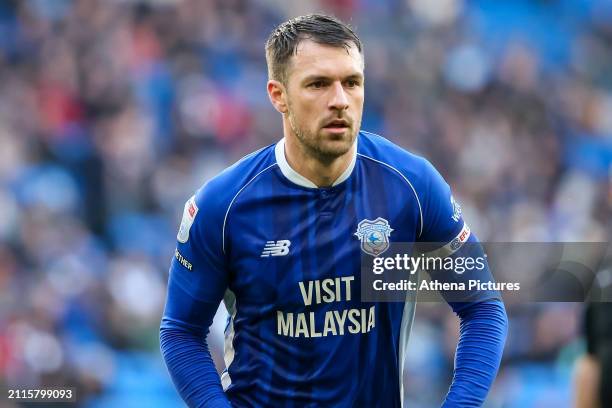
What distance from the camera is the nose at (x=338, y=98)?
13.6 ft

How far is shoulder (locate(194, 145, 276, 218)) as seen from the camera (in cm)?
435

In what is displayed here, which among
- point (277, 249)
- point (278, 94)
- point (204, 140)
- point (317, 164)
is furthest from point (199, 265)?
point (204, 140)

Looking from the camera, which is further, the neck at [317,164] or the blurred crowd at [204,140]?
the blurred crowd at [204,140]

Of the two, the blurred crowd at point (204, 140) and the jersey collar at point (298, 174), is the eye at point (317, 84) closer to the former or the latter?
the jersey collar at point (298, 174)

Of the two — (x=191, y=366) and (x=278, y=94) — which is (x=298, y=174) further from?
(x=191, y=366)

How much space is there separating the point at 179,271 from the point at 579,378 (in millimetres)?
1900

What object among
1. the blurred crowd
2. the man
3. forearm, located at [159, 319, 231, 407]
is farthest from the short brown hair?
the blurred crowd

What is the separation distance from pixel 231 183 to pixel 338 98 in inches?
21.6

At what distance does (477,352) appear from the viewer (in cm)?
427

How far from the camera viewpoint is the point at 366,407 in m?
4.26

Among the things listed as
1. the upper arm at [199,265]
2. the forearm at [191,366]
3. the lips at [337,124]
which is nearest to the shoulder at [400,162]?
the lips at [337,124]

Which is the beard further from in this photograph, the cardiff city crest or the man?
the cardiff city crest

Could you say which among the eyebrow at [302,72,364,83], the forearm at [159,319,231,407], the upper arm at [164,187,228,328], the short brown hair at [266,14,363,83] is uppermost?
the short brown hair at [266,14,363,83]

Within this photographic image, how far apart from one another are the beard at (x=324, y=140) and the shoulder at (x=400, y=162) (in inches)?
7.8
